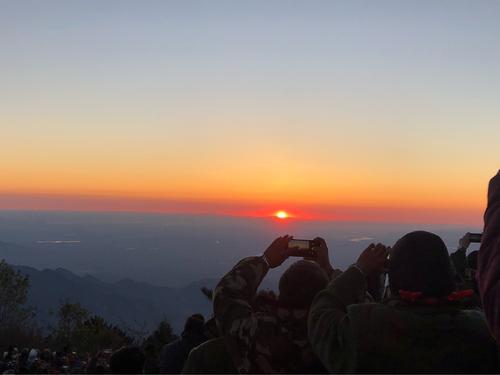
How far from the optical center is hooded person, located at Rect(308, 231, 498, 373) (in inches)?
97.3

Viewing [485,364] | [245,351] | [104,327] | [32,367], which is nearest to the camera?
[485,364]

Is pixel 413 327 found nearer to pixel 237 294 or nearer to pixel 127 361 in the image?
pixel 237 294

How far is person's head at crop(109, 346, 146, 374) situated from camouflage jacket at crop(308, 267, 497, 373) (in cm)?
363

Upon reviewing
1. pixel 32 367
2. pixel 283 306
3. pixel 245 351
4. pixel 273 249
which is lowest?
pixel 32 367

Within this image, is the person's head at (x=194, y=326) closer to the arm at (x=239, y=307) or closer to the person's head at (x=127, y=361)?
the person's head at (x=127, y=361)

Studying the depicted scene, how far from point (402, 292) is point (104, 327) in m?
45.4

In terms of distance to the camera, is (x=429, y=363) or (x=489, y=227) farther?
(x=429, y=363)

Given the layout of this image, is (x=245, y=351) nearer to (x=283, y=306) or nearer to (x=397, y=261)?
(x=283, y=306)

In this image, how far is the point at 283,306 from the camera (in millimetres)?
3121

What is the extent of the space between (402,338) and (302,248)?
0.96m

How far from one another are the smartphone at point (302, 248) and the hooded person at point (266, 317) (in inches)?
6.3

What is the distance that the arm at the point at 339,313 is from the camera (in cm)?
256

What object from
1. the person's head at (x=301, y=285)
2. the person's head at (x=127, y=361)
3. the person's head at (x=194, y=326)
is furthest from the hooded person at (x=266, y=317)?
the person's head at (x=127, y=361)

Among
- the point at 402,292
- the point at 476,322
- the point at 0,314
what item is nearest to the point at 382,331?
the point at 402,292
